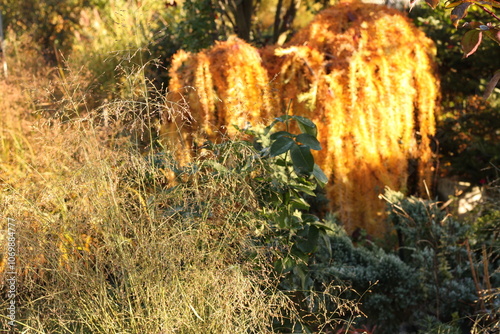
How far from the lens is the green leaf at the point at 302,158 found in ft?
7.51

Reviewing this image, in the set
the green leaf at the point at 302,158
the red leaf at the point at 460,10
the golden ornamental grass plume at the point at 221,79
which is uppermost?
the red leaf at the point at 460,10

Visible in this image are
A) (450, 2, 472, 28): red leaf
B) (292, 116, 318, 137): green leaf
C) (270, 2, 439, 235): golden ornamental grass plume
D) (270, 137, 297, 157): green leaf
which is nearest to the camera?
(450, 2, 472, 28): red leaf

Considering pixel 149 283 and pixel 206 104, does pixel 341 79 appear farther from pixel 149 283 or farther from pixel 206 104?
pixel 149 283

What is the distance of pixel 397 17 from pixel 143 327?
11.5 feet

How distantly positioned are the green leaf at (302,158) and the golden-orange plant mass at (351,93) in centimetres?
215

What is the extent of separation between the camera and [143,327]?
6.56 ft

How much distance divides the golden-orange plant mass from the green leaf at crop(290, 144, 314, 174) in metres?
2.15

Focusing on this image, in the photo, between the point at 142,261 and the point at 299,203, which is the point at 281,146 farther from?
the point at 142,261

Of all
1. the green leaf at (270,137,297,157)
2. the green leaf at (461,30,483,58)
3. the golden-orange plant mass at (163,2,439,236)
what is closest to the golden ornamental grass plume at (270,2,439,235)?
the golden-orange plant mass at (163,2,439,236)

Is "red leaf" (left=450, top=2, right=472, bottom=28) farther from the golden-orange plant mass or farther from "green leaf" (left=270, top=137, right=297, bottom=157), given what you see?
the golden-orange plant mass

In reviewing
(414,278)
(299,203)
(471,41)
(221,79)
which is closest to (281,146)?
(299,203)

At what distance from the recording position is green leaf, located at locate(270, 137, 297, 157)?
2289mm

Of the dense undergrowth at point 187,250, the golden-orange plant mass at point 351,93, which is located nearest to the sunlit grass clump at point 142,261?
the dense undergrowth at point 187,250

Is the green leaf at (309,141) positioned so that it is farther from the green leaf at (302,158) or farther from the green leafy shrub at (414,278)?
the green leafy shrub at (414,278)
